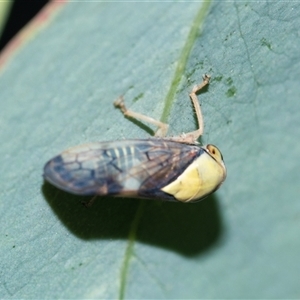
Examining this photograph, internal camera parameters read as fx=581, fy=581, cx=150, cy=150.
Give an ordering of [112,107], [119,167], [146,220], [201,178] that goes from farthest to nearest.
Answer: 1. [146,220]
2. [201,178]
3. [112,107]
4. [119,167]

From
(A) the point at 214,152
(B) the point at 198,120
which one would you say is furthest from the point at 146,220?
(B) the point at 198,120

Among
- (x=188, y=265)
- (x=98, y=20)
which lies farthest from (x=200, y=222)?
(x=98, y=20)

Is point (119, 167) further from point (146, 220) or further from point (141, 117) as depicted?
point (146, 220)

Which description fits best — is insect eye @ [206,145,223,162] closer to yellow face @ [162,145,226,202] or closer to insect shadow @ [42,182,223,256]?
yellow face @ [162,145,226,202]

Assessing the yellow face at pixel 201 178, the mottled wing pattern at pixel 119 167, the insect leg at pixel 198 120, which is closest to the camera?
the mottled wing pattern at pixel 119 167

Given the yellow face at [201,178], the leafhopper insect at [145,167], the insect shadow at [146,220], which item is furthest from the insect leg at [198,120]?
the insect shadow at [146,220]

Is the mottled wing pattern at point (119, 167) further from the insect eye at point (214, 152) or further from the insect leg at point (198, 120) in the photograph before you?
the insect eye at point (214, 152)
